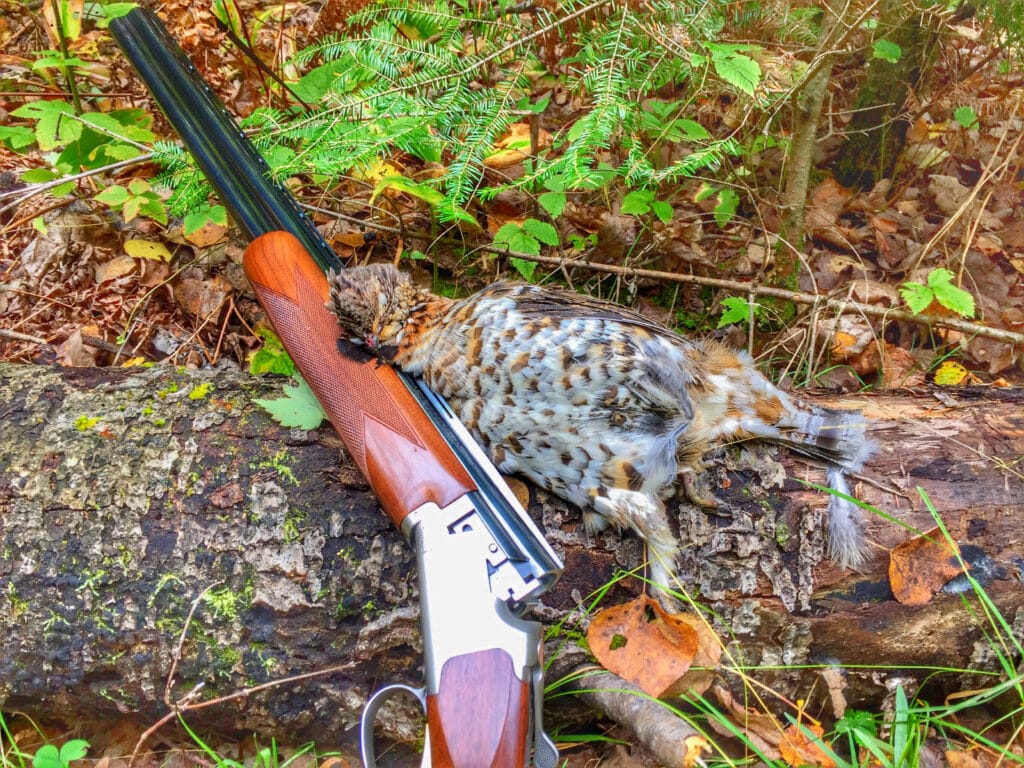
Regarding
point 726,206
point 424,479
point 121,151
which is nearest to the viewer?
point 424,479

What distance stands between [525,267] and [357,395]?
1.49 m

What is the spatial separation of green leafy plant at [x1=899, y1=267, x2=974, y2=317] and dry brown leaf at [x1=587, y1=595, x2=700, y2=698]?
5.75 feet

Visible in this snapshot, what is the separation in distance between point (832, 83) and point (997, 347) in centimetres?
172

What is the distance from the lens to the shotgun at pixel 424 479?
74.7 inches

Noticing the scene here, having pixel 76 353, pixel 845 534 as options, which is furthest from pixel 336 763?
pixel 76 353

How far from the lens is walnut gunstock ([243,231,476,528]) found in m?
2.23

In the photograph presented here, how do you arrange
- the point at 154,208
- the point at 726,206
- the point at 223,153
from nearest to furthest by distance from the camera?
the point at 223,153 → the point at 154,208 → the point at 726,206

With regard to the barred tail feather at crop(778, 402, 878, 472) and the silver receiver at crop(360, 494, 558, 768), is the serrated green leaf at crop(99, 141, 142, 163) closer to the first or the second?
the silver receiver at crop(360, 494, 558, 768)

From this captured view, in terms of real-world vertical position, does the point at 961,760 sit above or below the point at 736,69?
below

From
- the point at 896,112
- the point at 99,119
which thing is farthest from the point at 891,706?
the point at 99,119

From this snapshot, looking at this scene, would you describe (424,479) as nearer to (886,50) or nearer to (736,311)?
(736,311)

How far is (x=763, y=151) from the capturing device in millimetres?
4219

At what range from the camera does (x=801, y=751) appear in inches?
89.1

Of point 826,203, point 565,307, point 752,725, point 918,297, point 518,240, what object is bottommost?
point 752,725
